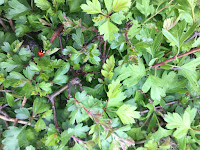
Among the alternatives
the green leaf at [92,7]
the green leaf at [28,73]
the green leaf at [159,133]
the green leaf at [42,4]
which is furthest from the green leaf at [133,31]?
the green leaf at [159,133]

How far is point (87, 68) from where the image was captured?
1.17 m

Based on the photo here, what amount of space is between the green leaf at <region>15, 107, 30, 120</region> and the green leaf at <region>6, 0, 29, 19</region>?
0.61 metres

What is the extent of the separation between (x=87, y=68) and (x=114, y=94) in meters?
0.25

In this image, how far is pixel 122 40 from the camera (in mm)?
1087

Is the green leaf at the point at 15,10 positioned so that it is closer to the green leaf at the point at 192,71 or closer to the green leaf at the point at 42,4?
the green leaf at the point at 42,4

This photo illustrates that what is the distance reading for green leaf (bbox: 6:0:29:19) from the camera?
3.75ft

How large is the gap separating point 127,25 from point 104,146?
2.64ft

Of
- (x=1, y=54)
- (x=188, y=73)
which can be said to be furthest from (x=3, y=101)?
(x=188, y=73)

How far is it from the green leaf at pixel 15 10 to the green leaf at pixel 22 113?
0.61 m

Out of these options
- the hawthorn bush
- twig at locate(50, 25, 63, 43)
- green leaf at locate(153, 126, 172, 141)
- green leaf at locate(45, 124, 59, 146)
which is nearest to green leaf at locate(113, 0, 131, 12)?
the hawthorn bush

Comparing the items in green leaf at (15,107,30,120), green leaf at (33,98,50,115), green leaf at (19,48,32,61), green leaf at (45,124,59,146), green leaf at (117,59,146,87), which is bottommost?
green leaf at (45,124,59,146)

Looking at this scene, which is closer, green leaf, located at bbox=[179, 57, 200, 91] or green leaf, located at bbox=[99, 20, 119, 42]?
green leaf, located at bbox=[99, 20, 119, 42]

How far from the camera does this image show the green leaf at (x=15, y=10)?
3.75 feet

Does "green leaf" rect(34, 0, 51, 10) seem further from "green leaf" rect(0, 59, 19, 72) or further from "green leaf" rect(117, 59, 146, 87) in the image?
"green leaf" rect(117, 59, 146, 87)
